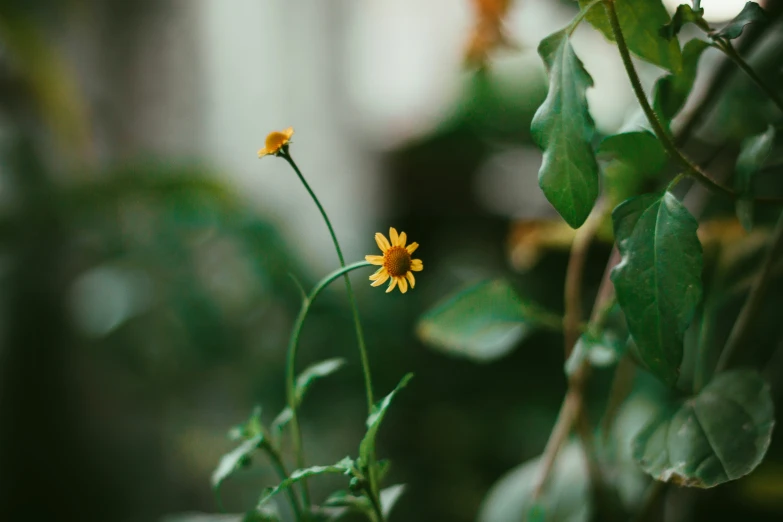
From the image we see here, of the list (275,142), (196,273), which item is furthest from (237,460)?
(196,273)

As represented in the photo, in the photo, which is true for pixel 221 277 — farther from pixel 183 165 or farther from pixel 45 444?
pixel 45 444

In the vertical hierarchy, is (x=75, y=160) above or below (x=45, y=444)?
above

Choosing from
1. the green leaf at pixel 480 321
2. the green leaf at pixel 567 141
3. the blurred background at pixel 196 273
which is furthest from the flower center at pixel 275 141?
the blurred background at pixel 196 273

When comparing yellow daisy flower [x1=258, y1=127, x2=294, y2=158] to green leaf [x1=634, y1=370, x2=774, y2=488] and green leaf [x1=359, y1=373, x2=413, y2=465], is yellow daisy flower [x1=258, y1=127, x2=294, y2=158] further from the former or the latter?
green leaf [x1=634, y1=370, x2=774, y2=488]

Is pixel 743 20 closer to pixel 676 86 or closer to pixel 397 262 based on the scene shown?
pixel 676 86

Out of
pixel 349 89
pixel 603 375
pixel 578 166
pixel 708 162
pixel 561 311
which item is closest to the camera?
pixel 578 166

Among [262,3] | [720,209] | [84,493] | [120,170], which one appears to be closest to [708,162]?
[720,209]

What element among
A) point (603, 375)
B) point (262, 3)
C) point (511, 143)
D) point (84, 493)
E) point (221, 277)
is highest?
point (262, 3)
